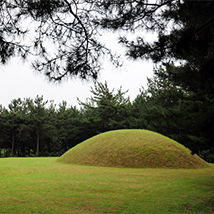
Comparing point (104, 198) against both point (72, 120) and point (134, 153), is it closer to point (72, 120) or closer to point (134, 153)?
point (134, 153)

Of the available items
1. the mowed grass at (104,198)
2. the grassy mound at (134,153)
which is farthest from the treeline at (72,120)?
the mowed grass at (104,198)

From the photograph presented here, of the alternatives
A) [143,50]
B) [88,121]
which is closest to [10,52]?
[143,50]

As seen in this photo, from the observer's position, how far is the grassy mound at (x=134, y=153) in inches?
418

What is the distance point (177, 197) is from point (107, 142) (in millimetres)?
8348

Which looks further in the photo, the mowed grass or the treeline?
the treeline

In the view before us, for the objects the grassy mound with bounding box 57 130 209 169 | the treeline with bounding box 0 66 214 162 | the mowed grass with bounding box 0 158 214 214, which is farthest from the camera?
the treeline with bounding box 0 66 214 162

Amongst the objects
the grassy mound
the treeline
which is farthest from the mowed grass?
the treeline

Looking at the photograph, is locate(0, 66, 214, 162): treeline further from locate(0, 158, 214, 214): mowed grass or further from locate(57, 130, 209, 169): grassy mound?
locate(0, 158, 214, 214): mowed grass

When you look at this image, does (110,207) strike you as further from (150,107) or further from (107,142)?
(150,107)

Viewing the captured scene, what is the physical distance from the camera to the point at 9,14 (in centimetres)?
371

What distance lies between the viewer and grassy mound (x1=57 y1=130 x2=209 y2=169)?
1062 centimetres

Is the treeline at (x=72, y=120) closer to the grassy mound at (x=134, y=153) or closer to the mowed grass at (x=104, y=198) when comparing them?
the grassy mound at (x=134, y=153)

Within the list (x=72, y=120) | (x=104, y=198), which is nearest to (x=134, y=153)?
(x=104, y=198)

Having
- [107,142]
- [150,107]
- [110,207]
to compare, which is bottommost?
[110,207]
